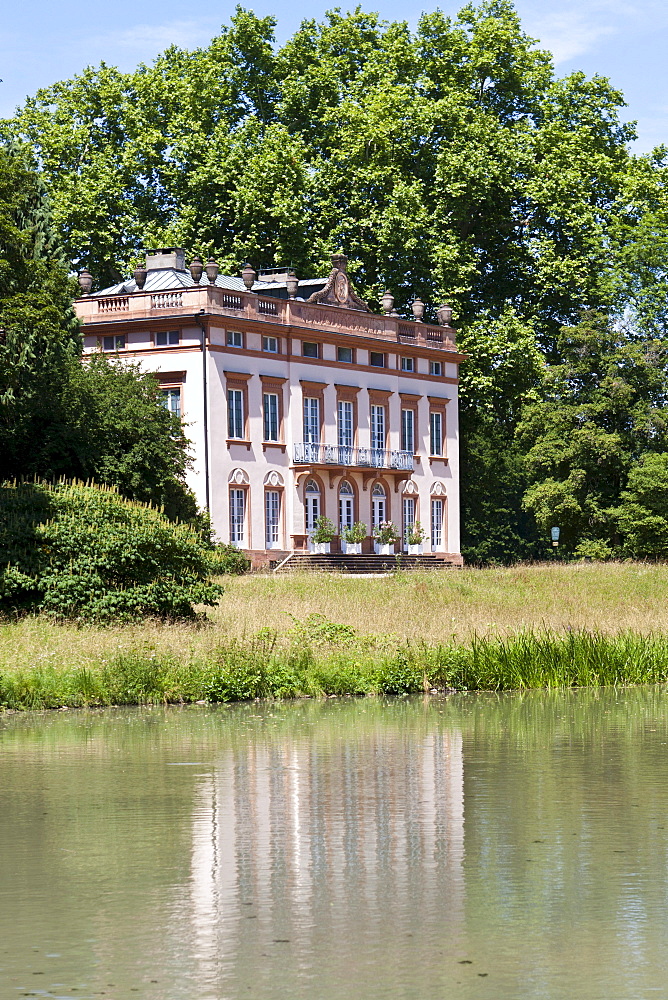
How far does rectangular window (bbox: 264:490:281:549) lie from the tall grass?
128ft

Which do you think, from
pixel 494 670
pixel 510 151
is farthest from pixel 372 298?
pixel 494 670

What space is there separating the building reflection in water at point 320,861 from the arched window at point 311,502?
174ft

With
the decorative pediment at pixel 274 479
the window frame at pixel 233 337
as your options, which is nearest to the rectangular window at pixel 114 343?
the window frame at pixel 233 337

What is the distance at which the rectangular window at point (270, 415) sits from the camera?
67.6 metres

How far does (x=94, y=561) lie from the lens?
A: 30844 mm

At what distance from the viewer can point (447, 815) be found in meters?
12.5

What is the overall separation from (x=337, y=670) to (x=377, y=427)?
4891cm

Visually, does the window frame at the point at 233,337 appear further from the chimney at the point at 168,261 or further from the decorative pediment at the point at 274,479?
the chimney at the point at 168,261

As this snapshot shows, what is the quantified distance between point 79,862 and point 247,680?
13250 millimetres

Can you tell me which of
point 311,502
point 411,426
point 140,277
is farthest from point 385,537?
point 140,277

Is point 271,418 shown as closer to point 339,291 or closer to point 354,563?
point 354,563

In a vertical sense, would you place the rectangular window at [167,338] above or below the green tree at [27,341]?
above

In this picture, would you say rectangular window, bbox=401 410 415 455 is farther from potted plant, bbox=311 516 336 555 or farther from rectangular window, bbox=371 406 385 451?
potted plant, bbox=311 516 336 555

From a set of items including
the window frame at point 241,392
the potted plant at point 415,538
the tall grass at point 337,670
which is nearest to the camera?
the tall grass at point 337,670
